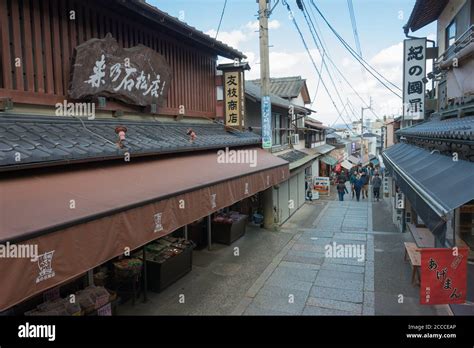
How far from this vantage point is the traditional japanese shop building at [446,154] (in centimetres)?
477

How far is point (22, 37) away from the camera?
19.4ft

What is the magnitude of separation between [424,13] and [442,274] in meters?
11.8

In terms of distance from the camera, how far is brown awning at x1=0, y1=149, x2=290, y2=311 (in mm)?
3506

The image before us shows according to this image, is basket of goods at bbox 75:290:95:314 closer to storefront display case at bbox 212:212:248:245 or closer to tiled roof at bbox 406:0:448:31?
storefront display case at bbox 212:212:248:245

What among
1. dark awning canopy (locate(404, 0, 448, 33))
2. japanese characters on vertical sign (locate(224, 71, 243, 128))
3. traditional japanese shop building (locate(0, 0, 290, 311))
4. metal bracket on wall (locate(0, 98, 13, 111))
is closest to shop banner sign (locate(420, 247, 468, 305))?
traditional japanese shop building (locate(0, 0, 290, 311))

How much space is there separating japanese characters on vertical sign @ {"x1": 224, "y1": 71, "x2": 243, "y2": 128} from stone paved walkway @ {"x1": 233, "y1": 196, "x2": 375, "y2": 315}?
4946mm

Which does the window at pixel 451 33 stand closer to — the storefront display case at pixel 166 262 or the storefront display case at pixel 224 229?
the storefront display case at pixel 224 229

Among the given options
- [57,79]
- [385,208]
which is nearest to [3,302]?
[57,79]

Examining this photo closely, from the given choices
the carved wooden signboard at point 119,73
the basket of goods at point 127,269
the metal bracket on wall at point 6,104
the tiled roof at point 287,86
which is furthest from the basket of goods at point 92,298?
the tiled roof at point 287,86

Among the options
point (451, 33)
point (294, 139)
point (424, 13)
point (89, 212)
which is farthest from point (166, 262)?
point (294, 139)

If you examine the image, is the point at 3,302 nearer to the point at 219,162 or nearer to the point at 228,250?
the point at 219,162

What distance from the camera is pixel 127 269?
7.81 m

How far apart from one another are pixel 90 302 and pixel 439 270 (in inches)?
239

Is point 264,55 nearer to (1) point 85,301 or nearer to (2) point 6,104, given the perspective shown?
(2) point 6,104
